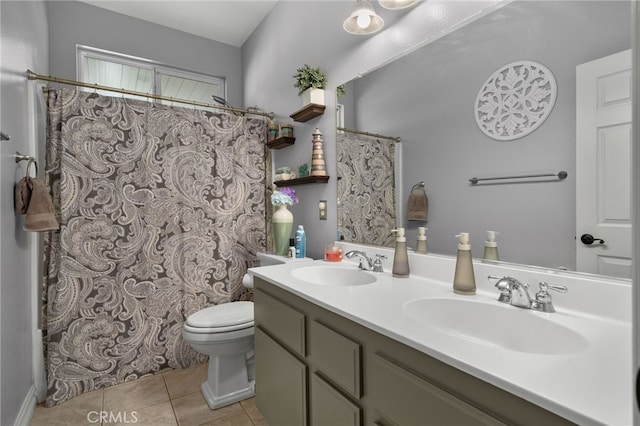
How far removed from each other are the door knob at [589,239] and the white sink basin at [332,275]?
2.62ft

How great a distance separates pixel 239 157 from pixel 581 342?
234cm

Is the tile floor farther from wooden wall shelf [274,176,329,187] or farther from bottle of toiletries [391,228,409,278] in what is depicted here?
wooden wall shelf [274,176,329,187]

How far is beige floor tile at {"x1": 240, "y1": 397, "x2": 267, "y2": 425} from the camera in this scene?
1.73 m

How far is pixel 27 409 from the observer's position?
171cm

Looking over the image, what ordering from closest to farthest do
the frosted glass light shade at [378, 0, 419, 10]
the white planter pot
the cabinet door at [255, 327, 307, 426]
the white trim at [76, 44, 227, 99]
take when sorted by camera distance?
the cabinet door at [255, 327, 307, 426] < the frosted glass light shade at [378, 0, 419, 10] < the white planter pot < the white trim at [76, 44, 227, 99]

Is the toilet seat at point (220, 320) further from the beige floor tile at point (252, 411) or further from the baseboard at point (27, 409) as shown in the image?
the baseboard at point (27, 409)

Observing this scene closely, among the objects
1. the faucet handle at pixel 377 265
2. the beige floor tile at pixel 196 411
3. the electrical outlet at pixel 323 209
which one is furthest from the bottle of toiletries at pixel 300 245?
the beige floor tile at pixel 196 411

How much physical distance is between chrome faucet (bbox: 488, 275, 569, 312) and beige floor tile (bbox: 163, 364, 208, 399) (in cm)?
194

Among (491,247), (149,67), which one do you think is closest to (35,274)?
(149,67)

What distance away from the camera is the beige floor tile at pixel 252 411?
1731mm

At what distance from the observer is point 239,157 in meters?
2.54

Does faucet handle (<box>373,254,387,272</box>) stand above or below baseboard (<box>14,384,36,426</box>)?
above

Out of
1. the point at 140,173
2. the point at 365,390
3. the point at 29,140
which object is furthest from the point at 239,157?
the point at 365,390

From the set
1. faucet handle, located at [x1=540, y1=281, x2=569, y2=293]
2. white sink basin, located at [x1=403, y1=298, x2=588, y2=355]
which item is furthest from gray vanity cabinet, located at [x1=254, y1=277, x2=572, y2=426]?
faucet handle, located at [x1=540, y1=281, x2=569, y2=293]
